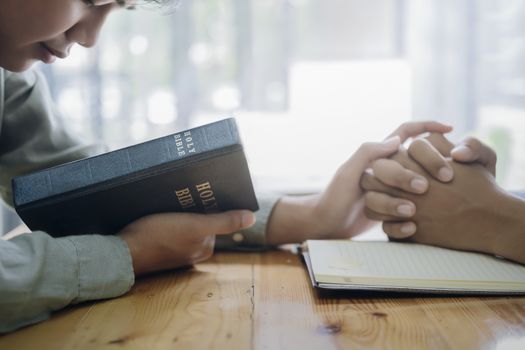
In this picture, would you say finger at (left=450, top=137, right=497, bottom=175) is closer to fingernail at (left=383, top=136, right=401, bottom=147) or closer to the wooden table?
fingernail at (left=383, top=136, right=401, bottom=147)

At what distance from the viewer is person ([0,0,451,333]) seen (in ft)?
2.01

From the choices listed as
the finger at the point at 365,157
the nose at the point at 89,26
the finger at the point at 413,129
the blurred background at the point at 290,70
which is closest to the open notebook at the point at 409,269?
the finger at the point at 365,157

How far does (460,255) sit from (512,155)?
62.6 inches

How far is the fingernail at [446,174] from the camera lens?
82cm

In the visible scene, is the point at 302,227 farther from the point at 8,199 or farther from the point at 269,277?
the point at 8,199

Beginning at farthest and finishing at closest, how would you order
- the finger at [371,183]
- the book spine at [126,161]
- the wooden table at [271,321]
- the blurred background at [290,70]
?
the blurred background at [290,70] < the finger at [371,183] < the book spine at [126,161] < the wooden table at [271,321]

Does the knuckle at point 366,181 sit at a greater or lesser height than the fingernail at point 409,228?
greater

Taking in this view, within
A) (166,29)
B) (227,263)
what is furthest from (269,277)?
(166,29)

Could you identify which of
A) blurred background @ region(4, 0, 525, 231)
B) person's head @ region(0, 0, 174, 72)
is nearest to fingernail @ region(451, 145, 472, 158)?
person's head @ region(0, 0, 174, 72)

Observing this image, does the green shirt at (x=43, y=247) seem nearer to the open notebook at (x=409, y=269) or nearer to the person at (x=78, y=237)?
the person at (x=78, y=237)

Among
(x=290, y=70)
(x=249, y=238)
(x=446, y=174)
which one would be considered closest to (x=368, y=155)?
(x=446, y=174)

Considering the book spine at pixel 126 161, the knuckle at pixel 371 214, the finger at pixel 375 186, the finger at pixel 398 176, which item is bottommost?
the knuckle at pixel 371 214

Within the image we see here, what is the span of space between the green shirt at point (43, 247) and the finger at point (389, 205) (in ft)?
0.55

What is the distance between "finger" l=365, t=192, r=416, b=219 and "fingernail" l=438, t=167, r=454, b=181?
0.06 meters
